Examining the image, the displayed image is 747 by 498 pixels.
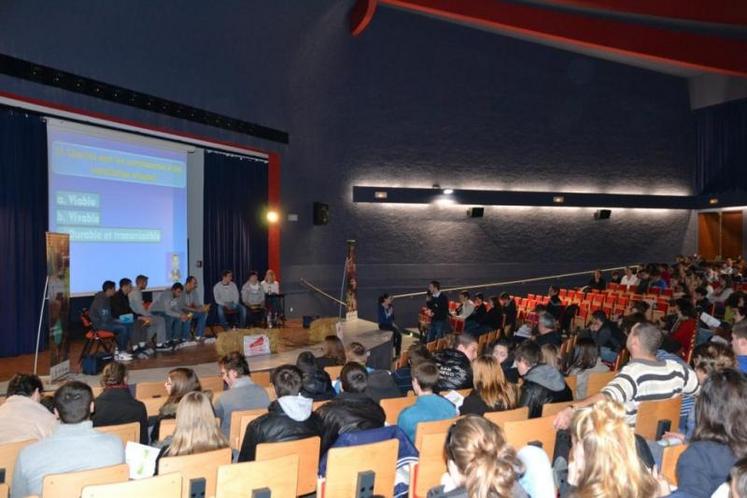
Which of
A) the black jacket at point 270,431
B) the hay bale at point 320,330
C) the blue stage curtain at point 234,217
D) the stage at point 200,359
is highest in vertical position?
the blue stage curtain at point 234,217

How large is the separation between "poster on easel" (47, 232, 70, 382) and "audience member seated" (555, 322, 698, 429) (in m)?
6.04

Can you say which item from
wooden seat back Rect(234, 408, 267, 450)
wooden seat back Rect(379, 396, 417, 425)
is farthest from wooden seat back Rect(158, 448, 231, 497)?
wooden seat back Rect(379, 396, 417, 425)

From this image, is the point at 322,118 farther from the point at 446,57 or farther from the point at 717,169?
the point at 717,169

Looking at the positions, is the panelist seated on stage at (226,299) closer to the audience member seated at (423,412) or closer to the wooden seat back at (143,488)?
the audience member seated at (423,412)

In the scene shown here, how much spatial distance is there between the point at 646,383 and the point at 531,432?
2.68 feet

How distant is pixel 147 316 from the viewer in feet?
31.8

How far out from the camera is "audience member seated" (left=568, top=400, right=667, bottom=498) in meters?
1.98

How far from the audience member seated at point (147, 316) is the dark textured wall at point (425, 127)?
2601 mm

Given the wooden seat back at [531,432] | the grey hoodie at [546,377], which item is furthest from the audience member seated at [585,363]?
the wooden seat back at [531,432]

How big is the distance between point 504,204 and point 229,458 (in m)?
14.2

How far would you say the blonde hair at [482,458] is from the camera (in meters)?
2.10

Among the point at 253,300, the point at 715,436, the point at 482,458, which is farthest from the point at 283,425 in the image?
the point at 253,300

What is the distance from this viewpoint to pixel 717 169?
60.4 feet

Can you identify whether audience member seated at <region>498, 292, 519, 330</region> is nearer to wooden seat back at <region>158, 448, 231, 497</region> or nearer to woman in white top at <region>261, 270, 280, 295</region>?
woman in white top at <region>261, 270, 280, 295</region>
